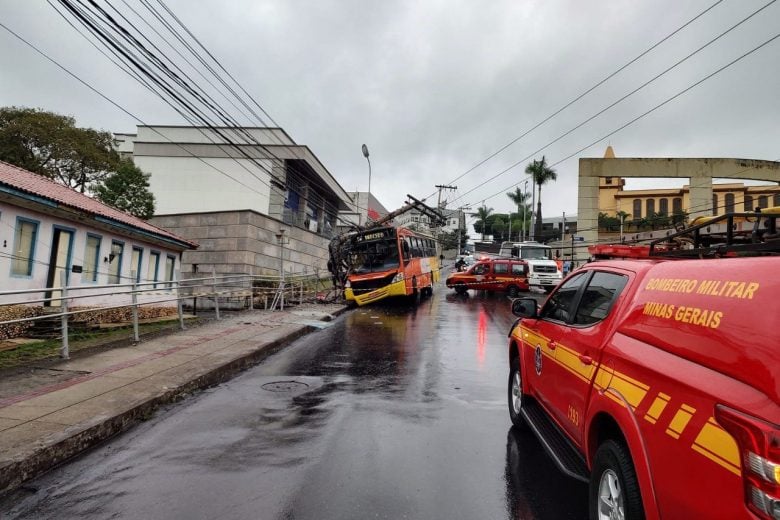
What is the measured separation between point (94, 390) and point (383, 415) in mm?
3595

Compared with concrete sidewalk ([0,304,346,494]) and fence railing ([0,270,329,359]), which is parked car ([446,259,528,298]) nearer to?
fence railing ([0,270,329,359])

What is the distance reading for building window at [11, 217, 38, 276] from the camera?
10828 mm

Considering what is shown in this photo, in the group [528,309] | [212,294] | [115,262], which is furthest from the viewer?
[115,262]

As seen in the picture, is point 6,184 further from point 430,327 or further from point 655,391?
point 655,391

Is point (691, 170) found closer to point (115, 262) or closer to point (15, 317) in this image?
point (115, 262)

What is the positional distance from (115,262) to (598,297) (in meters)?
14.6

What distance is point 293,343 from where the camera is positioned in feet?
36.8

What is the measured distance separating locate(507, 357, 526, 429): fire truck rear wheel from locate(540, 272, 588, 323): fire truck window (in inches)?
32.9

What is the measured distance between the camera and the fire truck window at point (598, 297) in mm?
3396

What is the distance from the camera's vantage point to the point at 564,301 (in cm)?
440

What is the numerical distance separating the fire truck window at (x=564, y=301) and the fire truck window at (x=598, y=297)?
0.61 ft

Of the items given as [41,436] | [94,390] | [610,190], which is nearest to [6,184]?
[94,390]

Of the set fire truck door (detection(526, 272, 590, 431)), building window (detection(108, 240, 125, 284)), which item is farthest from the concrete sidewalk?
building window (detection(108, 240, 125, 284))

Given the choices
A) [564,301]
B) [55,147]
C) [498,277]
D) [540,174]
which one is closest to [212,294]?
[564,301]
